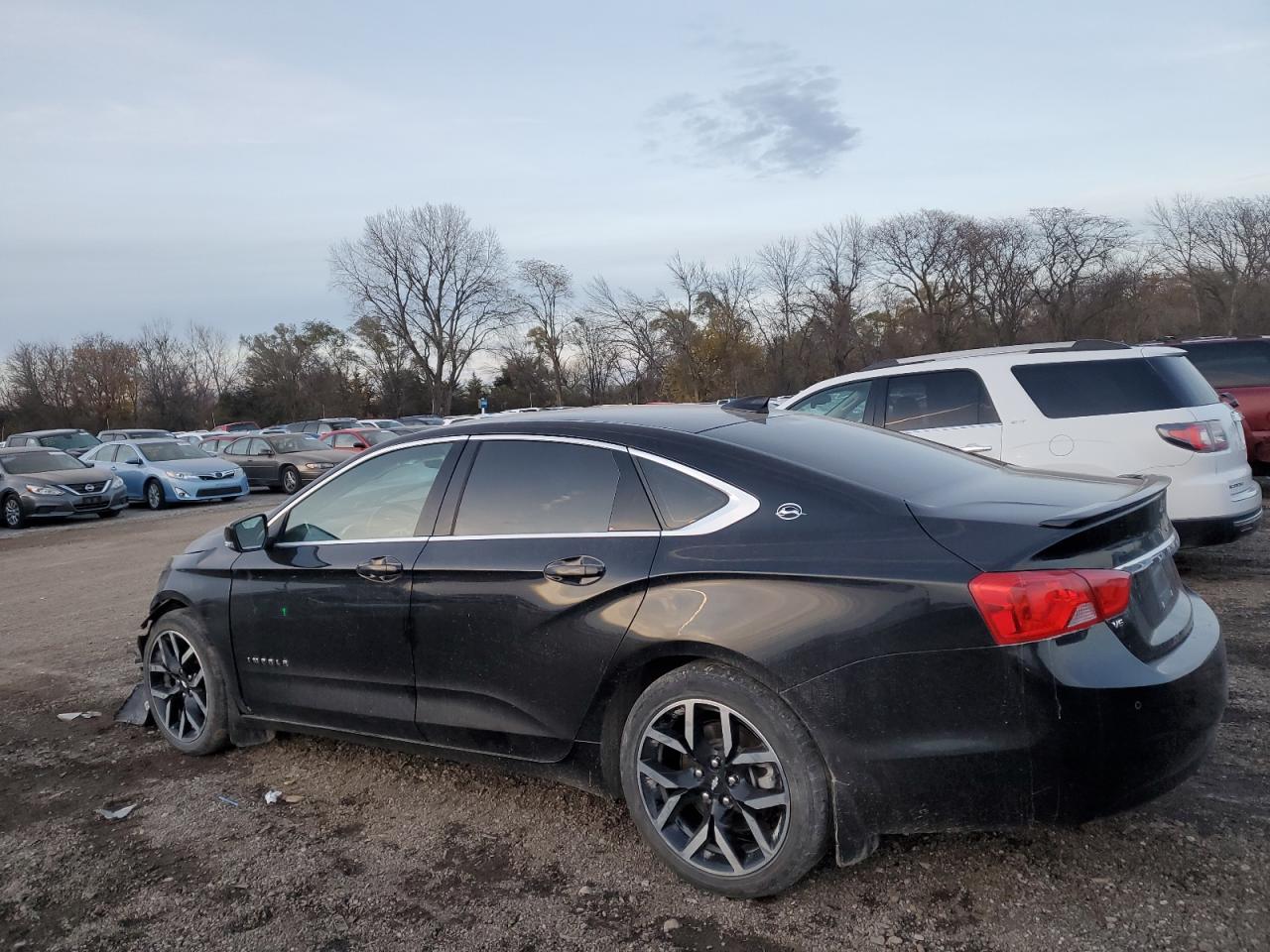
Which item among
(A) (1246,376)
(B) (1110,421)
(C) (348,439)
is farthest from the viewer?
(C) (348,439)

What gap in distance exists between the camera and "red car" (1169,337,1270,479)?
1070cm

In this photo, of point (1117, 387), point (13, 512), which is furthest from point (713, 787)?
point (13, 512)

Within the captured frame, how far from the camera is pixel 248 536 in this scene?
439 cm

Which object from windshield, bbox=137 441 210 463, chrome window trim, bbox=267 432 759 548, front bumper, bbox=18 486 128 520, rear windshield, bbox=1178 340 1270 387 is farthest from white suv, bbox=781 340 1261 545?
windshield, bbox=137 441 210 463

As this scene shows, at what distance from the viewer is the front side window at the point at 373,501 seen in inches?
157

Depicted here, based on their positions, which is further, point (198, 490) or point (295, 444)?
point (295, 444)

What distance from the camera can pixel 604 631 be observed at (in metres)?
3.23

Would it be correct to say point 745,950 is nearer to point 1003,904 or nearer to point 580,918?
point 580,918

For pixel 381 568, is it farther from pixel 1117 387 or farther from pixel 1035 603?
pixel 1117 387

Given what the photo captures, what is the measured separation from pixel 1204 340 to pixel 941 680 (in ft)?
34.7

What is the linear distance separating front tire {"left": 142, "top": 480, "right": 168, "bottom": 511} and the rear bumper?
19.8 m

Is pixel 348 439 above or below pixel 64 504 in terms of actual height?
above

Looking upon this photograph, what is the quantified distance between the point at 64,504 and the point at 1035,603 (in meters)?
19.6

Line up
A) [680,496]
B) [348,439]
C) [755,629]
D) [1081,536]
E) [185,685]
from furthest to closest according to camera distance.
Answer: [348,439] → [185,685] → [680,496] → [755,629] → [1081,536]
